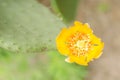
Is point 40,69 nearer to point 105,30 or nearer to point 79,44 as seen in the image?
point 105,30

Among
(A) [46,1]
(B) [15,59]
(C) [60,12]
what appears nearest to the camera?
(C) [60,12]

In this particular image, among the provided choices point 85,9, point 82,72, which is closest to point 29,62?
point 82,72

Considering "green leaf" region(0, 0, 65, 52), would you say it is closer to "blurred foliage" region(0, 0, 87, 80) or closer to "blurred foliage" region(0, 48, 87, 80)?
"blurred foliage" region(0, 0, 87, 80)

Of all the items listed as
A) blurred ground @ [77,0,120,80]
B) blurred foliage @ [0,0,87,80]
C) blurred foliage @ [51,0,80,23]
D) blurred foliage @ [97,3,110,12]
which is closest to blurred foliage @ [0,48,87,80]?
blurred ground @ [77,0,120,80]

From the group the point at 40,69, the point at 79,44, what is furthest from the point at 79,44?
the point at 40,69

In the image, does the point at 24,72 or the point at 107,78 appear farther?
the point at 107,78

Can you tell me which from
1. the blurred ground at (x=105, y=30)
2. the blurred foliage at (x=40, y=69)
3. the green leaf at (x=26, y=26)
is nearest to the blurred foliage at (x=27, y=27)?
the green leaf at (x=26, y=26)

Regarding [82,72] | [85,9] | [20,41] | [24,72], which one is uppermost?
[20,41]

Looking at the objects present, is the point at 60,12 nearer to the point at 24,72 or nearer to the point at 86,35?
the point at 86,35
